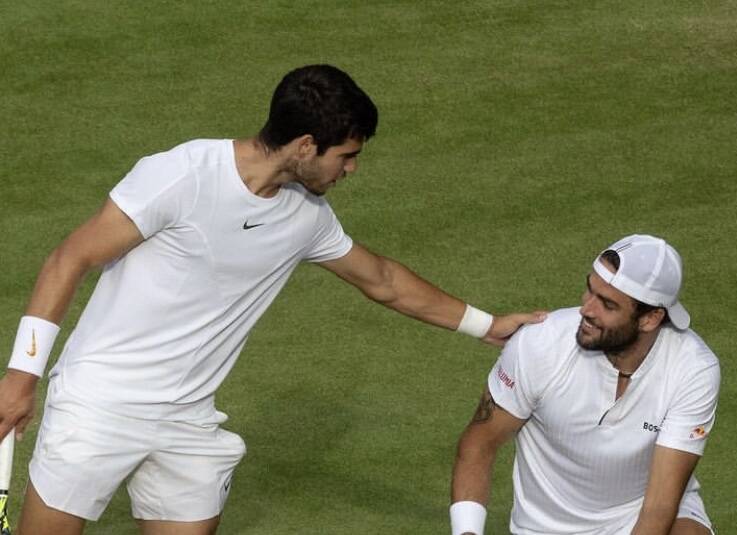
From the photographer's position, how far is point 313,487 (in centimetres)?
844

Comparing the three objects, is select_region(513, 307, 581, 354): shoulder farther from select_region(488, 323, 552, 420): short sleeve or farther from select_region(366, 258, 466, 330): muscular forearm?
select_region(366, 258, 466, 330): muscular forearm

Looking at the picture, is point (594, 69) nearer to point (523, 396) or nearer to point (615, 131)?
point (615, 131)

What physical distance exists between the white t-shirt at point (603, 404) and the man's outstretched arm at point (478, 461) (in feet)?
0.23

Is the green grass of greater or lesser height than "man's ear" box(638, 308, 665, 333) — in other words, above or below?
below

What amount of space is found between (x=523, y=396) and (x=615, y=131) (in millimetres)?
5331

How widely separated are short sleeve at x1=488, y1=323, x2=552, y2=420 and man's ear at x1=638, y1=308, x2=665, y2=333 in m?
0.35

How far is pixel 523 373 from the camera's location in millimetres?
6676

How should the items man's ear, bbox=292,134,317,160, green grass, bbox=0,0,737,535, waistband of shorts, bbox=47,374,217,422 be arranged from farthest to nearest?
green grass, bbox=0,0,737,535 < waistband of shorts, bbox=47,374,217,422 < man's ear, bbox=292,134,317,160

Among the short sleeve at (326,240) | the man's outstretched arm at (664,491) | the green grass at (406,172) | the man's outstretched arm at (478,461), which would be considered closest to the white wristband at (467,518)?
the man's outstretched arm at (478,461)

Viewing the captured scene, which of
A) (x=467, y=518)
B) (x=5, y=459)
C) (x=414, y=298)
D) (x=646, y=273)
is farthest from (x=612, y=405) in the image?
(x=5, y=459)

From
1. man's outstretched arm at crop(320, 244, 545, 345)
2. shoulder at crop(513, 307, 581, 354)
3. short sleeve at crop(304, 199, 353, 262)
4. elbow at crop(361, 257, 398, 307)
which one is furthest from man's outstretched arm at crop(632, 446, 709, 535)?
short sleeve at crop(304, 199, 353, 262)

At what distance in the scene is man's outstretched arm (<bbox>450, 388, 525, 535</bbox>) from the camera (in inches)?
263

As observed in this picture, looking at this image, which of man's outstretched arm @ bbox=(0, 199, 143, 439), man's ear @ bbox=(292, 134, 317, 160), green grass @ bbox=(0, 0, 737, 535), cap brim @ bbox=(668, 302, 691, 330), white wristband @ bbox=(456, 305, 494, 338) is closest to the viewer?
man's outstretched arm @ bbox=(0, 199, 143, 439)

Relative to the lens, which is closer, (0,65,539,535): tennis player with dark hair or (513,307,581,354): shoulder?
(0,65,539,535): tennis player with dark hair
